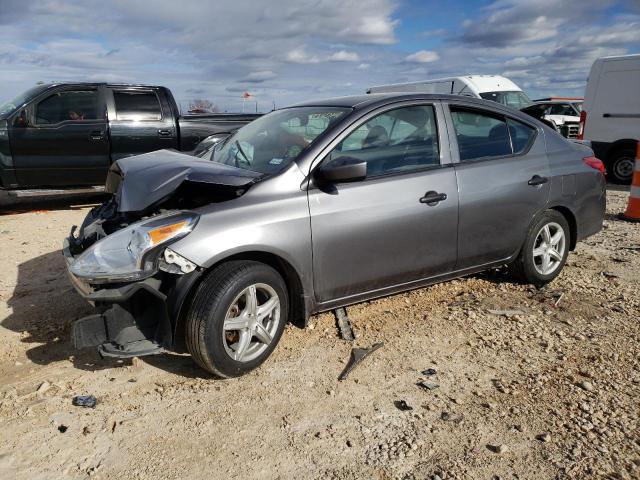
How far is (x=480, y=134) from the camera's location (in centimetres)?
421

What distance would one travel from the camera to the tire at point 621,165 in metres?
10.5

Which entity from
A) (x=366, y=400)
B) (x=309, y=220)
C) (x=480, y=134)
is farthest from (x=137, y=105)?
(x=366, y=400)

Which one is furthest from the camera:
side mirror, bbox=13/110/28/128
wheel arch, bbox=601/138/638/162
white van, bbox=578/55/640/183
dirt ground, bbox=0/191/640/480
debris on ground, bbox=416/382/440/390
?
wheel arch, bbox=601/138/638/162

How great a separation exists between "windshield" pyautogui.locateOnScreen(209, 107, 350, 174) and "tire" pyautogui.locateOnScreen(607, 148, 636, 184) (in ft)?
29.4

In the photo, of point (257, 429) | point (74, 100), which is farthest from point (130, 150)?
point (257, 429)

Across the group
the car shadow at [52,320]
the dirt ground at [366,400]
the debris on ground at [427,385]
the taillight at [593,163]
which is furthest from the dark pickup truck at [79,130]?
the debris on ground at [427,385]

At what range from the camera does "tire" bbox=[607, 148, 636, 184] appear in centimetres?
1052

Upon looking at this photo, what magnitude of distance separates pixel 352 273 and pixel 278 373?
0.82 meters

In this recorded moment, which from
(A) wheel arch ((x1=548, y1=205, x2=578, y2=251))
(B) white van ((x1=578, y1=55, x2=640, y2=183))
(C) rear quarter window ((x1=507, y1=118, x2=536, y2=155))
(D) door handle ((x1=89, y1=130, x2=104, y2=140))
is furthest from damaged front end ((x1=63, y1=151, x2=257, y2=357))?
(B) white van ((x1=578, y1=55, x2=640, y2=183))

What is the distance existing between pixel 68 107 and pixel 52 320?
5.36m

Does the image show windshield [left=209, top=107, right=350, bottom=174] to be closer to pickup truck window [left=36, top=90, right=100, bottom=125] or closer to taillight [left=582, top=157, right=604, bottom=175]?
taillight [left=582, top=157, right=604, bottom=175]

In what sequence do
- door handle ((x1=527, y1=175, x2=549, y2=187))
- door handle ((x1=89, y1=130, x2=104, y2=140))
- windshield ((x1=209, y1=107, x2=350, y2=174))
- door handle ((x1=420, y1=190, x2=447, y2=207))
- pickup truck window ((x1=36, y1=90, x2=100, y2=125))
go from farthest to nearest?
door handle ((x1=89, y1=130, x2=104, y2=140)) → pickup truck window ((x1=36, y1=90, x2=100, y2=125)) → door handle ((x1=527, y1=175, x2=549, y2=187)) → door handle ((x1=420, y1=190, x2=447, y2=207)) → windshield ((x1=209, y1=107, x2=350, y2=174))

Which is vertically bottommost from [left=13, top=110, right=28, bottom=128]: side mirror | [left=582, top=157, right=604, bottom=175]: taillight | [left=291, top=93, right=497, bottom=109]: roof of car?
[left=582, top=157, right=604, bottom=175]: taillight

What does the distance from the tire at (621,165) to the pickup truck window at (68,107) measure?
993 cm
